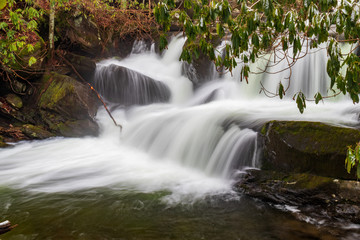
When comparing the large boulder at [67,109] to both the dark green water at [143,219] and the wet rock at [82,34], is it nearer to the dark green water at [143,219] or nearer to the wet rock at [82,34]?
the wet rock at [82,34]

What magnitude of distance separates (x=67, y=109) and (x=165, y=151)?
12.3 feet

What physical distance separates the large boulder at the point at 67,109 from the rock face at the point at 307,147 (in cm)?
549

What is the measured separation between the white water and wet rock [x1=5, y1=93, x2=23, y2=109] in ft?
5.50

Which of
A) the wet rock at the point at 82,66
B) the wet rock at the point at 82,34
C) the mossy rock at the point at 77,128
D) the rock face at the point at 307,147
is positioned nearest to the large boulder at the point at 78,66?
the wet rock at the point at 82,66

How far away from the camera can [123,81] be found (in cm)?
941

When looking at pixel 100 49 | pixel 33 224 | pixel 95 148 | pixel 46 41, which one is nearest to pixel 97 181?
pixel 33 224

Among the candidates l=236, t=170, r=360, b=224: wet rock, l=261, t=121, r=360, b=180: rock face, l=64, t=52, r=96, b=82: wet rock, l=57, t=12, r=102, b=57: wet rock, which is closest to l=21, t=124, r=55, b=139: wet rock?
l=64, t=52, r=96, b=82: wet rock

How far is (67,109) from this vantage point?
811 centimetres

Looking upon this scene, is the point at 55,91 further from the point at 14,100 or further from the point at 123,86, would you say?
the point at 123,86

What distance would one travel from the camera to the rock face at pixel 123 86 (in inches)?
370

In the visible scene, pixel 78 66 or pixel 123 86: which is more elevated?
pixel 78 66

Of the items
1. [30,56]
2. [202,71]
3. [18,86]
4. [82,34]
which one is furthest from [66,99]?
[202,71]

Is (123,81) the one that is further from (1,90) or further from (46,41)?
(1,90)

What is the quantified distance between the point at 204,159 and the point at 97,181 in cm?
200
